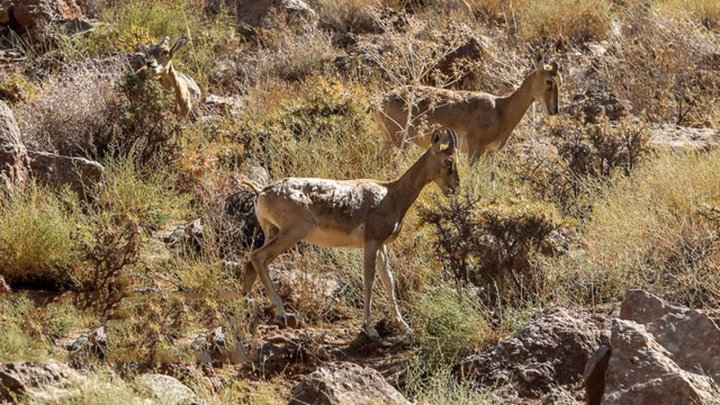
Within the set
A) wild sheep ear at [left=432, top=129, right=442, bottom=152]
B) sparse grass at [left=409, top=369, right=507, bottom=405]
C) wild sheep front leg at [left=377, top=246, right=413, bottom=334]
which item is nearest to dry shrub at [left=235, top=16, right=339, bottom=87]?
wild sheep ear at [left=432, top=129, right=442, bottom=152]

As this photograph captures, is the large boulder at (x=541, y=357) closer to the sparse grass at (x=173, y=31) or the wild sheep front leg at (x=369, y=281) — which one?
the wild sheep front leg at (x=369, y=281)

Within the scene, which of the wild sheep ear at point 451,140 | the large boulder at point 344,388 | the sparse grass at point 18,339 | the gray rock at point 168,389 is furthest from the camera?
the wild sheep ear at point 451,140

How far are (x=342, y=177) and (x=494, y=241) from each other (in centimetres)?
332

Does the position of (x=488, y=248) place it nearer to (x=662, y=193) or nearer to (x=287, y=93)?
(x=662, y=193)

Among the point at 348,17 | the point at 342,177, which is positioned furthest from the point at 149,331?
the point at 348,17

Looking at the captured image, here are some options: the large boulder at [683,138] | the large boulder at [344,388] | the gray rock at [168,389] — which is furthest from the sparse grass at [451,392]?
the large boulder at [683,138]

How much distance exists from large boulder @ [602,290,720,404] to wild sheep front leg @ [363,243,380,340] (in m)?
2.43

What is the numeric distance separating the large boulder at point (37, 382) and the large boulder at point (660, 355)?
3327 mm

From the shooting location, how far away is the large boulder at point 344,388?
7473 mm

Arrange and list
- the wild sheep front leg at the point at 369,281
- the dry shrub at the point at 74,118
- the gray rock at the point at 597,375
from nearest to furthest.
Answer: the gray rock at the point at 597,375 → the wild sheep front leg at the point at 369,281 → the dry shrub at the point at 74,118

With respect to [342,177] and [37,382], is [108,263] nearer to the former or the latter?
[342,177]

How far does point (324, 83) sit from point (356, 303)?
486 cm

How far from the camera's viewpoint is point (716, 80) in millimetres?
17625

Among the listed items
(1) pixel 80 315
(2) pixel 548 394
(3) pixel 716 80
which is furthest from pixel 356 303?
(3) pixel 716 80
